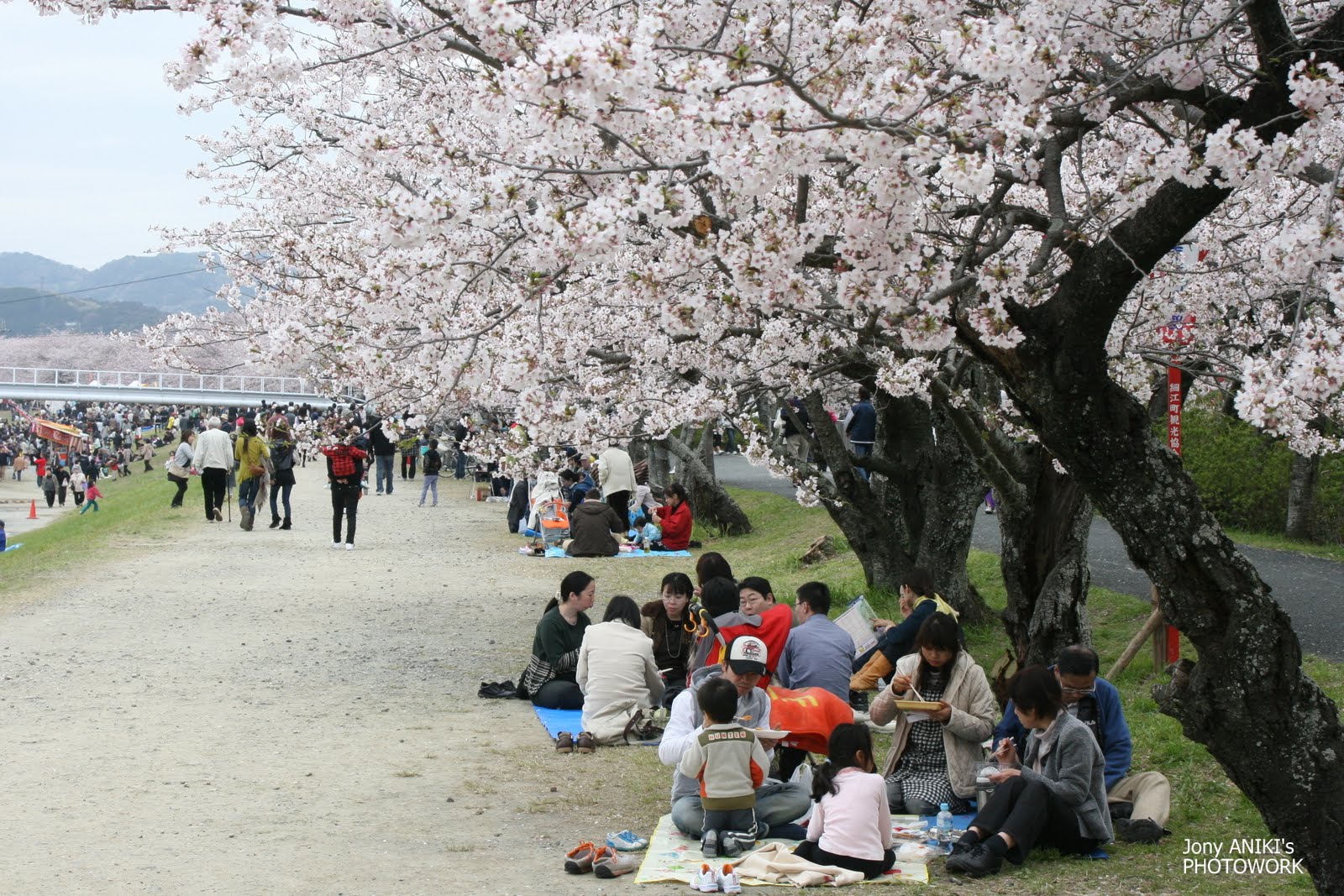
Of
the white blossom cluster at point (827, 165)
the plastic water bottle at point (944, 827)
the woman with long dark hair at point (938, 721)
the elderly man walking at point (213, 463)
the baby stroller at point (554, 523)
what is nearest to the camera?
the white blossom cluster at point (827, 165)

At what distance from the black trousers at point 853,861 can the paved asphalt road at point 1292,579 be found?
3.50 m

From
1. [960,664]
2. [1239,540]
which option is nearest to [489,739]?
[960,664]

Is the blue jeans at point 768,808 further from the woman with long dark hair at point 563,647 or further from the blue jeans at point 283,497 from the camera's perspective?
the blue jeans at point 283,497

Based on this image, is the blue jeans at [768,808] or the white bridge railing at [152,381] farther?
the white bridge railing at [152,381]

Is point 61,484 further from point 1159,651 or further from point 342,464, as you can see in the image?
point 1159,651

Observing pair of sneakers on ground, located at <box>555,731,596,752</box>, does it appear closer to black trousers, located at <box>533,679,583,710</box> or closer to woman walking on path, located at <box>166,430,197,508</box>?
black trousers, located at <box>533,679,583,710</box>

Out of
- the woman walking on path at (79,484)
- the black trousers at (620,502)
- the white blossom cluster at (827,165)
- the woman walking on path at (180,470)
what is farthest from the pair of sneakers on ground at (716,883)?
the woman walking on path at (79,484)

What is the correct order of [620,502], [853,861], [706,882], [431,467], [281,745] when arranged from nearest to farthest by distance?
[706,882]
[853,861]
[281,745]
[620,502]
[431,467]

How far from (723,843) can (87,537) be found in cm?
1836

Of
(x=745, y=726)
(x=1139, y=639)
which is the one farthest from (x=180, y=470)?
(x=745, y=726)

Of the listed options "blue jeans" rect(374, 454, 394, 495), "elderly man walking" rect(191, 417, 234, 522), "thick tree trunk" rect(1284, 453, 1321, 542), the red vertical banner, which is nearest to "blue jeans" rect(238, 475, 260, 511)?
"elderly man walking" rect(191, 417, 234, 522)

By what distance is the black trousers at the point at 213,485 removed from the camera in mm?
22109

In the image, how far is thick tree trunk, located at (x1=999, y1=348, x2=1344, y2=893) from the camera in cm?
516

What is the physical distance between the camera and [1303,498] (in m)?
16.8
